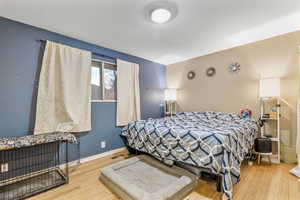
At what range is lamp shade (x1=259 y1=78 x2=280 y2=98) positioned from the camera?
237 cm

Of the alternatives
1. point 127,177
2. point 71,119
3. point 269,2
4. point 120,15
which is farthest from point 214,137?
point 71,119

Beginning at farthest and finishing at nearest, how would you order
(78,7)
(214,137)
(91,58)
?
(91,58), (78,7), (214,137)

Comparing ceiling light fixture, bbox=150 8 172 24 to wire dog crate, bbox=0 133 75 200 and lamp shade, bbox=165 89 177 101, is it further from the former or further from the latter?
wire dog crate, bbox=0 133 75 200

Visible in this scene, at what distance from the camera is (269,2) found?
5.66 feet

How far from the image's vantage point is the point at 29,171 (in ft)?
6.70

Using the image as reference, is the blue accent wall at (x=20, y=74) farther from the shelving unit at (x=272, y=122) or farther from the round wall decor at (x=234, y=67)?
the shelving unit at (x=272, y=122)

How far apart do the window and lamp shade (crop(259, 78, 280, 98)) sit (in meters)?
2.92

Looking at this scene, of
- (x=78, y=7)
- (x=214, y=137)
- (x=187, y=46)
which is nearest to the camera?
(x=214, y=137)

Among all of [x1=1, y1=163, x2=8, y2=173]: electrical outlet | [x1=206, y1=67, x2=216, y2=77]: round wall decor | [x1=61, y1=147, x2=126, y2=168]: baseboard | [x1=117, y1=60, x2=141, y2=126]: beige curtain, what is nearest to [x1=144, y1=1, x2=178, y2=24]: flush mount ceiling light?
[x1=117, y1=60, x2=141, y2=126]: beige curtain

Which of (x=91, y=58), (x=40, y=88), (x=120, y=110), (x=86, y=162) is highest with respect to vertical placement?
(x=91, y=58)

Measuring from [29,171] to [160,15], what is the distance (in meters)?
2.96

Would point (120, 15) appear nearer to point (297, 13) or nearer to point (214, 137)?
point (214, 137)

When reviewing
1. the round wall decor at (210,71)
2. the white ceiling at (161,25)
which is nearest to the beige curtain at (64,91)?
the white ceiling at (161,25)

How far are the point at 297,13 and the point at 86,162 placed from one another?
4121 millimetres
